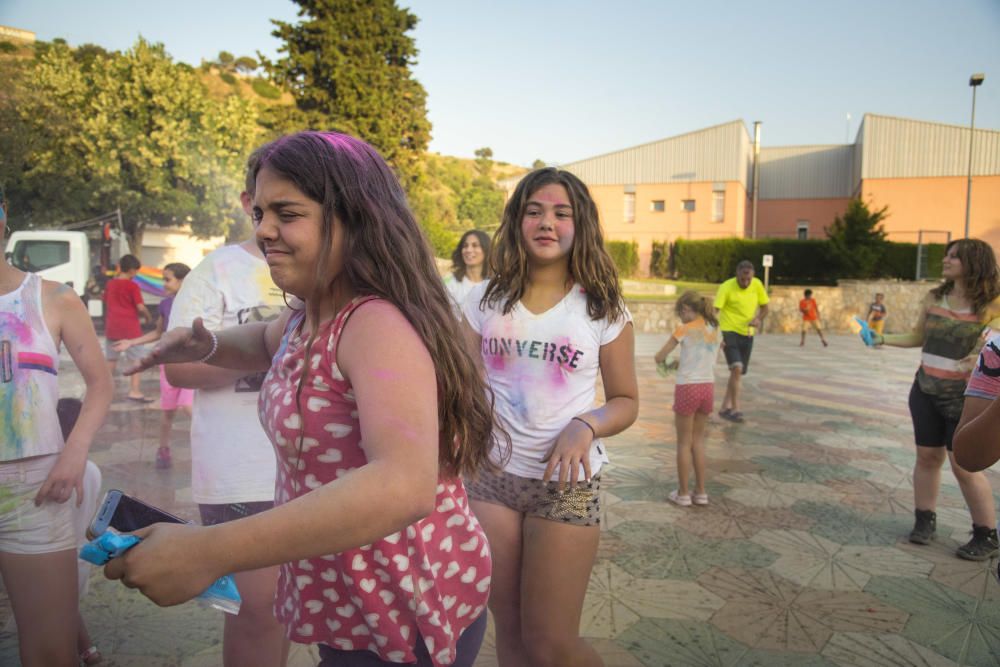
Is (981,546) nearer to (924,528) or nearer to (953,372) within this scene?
(924,528)

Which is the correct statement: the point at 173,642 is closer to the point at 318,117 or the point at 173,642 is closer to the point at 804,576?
the point at 804,576

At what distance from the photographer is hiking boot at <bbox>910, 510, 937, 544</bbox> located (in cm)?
434

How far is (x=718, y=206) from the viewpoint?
39.5 m

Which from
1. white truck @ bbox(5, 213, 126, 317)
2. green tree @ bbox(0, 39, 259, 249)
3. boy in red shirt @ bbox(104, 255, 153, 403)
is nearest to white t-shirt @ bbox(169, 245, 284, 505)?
boy in red shirt @ bbox(104, 255, 153, 403)

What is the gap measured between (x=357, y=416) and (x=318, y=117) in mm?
29427

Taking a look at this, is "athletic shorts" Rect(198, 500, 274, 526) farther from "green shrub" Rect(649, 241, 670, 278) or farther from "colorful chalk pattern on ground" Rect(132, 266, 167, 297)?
"green shrub" Rect(649, 241, 670, 278)

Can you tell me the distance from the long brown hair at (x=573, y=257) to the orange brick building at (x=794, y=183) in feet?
105

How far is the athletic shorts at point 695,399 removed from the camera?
507 cm

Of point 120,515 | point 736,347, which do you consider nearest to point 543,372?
point 120,515

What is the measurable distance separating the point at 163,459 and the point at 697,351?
4.66 metres

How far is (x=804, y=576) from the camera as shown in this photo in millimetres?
3877

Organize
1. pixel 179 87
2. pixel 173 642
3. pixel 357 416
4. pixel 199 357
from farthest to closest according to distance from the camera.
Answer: pixel 179 87 < pixel 173 642 < pixel 199 357 < pixel 357 416

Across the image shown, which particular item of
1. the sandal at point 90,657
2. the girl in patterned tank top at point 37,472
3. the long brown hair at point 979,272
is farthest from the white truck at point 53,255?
the long brown hair at point 979,272

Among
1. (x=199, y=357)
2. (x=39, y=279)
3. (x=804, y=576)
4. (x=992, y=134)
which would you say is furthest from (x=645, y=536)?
(x=992, y=134)
